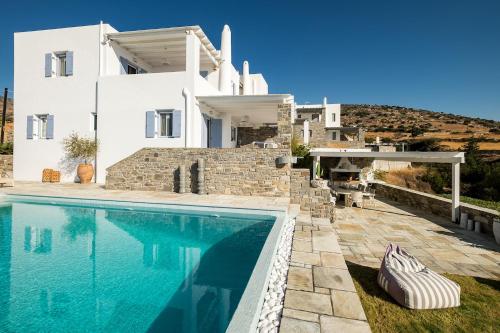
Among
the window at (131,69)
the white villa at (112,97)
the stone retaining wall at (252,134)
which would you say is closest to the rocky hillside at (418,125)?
the stone retaining wall at (252,134)

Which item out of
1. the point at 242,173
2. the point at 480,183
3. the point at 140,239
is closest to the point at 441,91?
the point at 480,183

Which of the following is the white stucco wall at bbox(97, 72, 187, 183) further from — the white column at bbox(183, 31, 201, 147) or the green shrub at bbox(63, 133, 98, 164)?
the green shrub at bbox(63, 133, 98, 164)

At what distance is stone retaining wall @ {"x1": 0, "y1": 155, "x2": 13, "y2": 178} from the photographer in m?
15.4

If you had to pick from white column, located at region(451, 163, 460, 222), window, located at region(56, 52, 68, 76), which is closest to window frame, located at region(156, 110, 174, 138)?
window, located at region(56, 52, 68, 76)

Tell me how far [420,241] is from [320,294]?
483cm

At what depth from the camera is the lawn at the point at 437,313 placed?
122 inches

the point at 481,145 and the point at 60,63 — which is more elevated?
the point at 60,63

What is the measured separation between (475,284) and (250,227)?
4733 mm

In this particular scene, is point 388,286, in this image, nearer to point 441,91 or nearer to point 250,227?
point 250,227

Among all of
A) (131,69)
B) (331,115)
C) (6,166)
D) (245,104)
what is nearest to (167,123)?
(245,104)

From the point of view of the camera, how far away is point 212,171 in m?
10.6

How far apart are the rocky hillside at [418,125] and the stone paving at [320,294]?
47425 millimetres

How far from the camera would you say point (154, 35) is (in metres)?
12.8

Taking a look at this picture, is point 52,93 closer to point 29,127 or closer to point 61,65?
point 61,65
